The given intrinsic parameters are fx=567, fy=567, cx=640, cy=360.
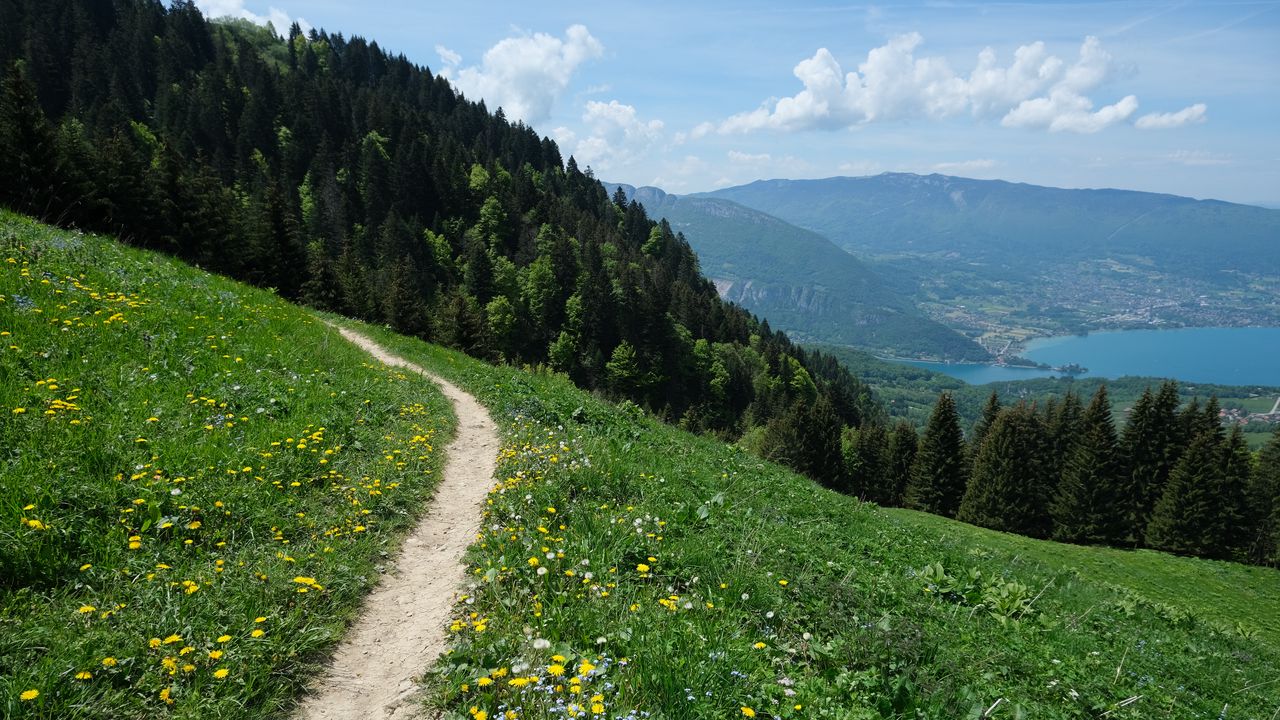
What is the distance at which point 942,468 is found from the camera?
56.4 meters

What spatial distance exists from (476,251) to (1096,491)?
79362mm

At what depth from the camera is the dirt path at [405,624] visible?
4.66 meters

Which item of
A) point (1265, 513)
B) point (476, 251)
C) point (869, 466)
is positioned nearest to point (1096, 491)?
point (1265, 513)

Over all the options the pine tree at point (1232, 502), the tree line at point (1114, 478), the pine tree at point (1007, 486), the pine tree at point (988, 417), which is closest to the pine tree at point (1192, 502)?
the tree line at point (1114, 478)

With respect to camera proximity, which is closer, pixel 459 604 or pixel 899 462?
pixel 459 604

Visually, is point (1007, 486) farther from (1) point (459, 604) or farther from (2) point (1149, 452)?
(1) point (459, 604)

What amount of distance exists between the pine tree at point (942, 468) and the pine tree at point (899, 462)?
5760 millimetres

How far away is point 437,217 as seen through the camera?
96.9 meters

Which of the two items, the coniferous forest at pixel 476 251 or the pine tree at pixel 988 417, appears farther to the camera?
the pine tree at pixel 988 417

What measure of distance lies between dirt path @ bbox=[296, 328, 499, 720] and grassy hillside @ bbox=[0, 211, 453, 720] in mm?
232

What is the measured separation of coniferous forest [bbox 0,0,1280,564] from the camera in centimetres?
4294

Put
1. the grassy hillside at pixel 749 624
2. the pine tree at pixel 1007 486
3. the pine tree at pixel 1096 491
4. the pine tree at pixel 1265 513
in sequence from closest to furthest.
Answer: the grassy hillside at pixel 749 624 → the pine tree at pixel 1265 513 → the pine tree at pixel 1096 491 → the pine tree at pixel 1007 486

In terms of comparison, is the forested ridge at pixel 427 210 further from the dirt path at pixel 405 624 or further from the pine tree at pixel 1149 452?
the dirt path at pixel 405 624

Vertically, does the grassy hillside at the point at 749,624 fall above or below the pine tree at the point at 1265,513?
above
